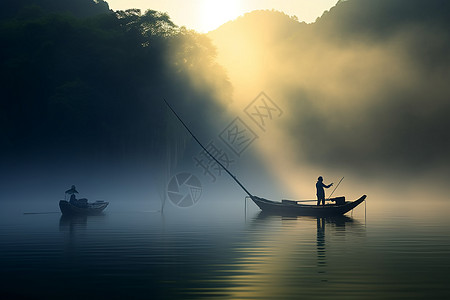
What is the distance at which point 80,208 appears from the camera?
1470 inches

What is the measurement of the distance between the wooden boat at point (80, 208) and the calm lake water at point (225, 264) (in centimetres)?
970

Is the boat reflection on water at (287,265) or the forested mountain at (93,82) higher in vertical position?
the forested mountain at (93,82)

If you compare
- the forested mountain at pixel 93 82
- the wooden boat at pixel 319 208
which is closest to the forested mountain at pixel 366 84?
the forested mountain at pixel 93 82

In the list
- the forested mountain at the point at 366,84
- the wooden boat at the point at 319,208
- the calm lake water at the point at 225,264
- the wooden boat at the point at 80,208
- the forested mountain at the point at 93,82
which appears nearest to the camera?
the calm lake water at the point at 225,264

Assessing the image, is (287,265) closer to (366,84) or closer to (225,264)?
(225,264)

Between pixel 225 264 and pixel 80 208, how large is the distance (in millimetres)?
23299

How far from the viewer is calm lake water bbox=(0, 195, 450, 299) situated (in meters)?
11.9

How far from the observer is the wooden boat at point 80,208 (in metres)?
36.2

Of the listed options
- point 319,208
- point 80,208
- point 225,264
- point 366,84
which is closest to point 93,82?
point 80,208

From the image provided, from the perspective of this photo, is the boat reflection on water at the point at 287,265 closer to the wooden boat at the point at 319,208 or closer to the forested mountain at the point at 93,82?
the wooden boat at the point at 319,208

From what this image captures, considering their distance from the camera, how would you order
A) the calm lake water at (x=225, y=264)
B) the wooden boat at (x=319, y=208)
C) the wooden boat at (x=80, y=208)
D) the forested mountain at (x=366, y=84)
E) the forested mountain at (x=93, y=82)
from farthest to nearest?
the forested mountain at (x=366, y=84) → the forested mountain at (x=93, y=82) → the wooden boat at (x=80, y=208) → the wooden boat at (x=319, y=208) → the calm lake water at (x=225, y=264)

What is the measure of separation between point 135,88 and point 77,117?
19.6 feet

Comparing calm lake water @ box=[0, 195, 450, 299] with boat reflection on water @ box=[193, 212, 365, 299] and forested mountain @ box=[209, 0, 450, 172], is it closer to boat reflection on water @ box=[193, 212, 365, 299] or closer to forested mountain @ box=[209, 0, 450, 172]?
boat reflection on water @ box=[193, 212, 365, 299]

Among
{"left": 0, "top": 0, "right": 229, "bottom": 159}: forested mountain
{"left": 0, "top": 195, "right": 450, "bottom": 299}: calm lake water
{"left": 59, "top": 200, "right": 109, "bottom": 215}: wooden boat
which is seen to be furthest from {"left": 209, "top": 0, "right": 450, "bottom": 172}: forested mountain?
{"left": 0, "top": 195, "right": 450, "bottom": 299}: calm lake water
